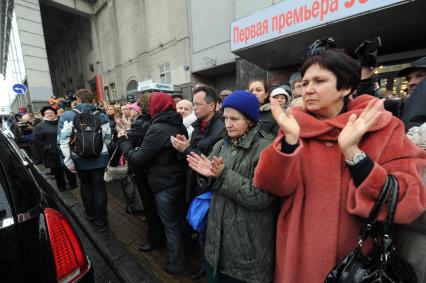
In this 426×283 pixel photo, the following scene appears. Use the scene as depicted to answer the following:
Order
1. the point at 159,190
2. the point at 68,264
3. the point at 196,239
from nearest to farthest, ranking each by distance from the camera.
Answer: the point at 68,264 → the point at 159,190 → the point at 196,239

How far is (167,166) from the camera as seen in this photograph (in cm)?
234

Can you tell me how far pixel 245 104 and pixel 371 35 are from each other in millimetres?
6567

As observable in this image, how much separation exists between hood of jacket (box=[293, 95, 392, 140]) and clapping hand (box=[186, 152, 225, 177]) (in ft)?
1.61

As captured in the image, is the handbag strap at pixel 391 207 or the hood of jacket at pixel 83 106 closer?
the handbag strap at pixel 391 207

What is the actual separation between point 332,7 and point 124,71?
19.4 metres

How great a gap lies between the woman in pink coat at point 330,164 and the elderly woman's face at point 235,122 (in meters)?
0.42

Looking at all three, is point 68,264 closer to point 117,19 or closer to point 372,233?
point 372,233

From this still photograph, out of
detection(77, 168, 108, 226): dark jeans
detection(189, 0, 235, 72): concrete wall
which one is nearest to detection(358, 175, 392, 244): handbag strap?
detection(77, 168, 108, 226): dark jeans

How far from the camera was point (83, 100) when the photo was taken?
3404 millimetres

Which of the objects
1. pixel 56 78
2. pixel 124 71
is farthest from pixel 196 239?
pixel 56 78

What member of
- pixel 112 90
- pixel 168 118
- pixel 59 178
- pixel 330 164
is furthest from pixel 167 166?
pixel 112 90

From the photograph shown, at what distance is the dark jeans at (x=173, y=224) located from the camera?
2381mm

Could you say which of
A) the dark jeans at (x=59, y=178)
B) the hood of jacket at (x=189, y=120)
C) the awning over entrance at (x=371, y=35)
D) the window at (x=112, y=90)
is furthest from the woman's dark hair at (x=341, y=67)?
the window at (x=112, y=90)

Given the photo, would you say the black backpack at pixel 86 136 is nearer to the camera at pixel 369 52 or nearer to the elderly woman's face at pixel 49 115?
the elderly woman's face at pixel 49 115
